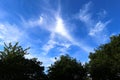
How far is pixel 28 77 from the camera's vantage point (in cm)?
5112

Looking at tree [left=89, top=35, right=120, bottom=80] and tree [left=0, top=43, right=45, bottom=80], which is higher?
tree [left=89, top=35, right=120, bottom=80]

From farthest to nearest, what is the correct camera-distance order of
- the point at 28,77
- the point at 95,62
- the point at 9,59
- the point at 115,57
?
the point at 95,62, the point at 115,57, the point at 28,77, the point at 9,59

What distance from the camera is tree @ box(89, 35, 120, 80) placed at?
56.2m

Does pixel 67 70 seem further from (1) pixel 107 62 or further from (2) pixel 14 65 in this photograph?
(2) pixel 14 65

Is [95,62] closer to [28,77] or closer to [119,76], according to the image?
[119,76]

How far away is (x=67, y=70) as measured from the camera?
58281 mm

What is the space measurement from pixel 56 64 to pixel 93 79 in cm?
997

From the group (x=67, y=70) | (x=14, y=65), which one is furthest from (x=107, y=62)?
(x=14, y=65)

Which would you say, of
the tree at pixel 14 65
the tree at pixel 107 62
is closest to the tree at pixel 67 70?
the tree at pixel 107 62

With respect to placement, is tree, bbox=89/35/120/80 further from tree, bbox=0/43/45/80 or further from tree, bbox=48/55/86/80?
tree, bbox=0/43/45/80

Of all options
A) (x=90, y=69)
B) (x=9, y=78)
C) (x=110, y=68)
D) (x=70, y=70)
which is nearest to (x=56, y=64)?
(x=70, y=70)

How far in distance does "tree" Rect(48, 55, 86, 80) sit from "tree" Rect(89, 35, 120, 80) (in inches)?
117

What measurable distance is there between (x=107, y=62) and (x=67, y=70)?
9677mm

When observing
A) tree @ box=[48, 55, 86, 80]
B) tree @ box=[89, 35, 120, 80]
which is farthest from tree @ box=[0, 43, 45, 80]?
tree @ box=[89, 35, 120, 80]
